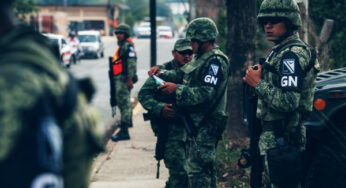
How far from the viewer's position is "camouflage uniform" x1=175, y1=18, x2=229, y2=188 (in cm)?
439

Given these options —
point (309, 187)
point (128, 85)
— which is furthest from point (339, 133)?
point (128, 85)

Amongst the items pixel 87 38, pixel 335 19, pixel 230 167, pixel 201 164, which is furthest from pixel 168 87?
pixel 87 38

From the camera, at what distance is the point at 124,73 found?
858cm

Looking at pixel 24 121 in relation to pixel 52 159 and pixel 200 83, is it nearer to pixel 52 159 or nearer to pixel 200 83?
pixel 52 159

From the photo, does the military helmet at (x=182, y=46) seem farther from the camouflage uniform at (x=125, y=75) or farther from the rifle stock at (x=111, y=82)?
the rifle stock at (x=111, y=82)

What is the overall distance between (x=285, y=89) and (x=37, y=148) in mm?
2560

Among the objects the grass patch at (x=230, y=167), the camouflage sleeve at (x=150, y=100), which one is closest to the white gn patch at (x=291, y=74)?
the camouflage sleeve at (x=150, y=100)

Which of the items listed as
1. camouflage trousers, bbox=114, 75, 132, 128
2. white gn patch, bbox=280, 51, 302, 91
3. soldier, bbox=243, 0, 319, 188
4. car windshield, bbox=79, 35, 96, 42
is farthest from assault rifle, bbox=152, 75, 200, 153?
car windshield, bbox=79, 35, 96, 42

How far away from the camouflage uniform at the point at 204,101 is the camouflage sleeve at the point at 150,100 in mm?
415

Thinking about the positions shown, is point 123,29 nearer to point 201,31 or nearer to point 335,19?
point 201,31

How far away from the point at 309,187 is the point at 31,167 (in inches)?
142

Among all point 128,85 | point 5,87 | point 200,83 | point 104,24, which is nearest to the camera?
point 5,87

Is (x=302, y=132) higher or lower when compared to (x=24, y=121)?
lower

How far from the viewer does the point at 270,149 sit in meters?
3.83
